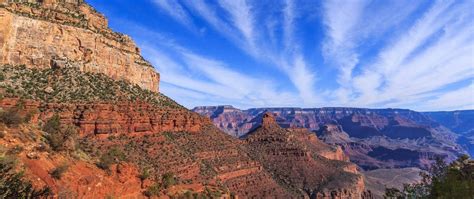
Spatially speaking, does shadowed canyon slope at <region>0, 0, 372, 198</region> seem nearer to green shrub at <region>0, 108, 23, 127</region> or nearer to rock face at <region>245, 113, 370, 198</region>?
green shrub at <region>0, 108, 23, 127</region>

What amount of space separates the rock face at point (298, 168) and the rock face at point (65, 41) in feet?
124

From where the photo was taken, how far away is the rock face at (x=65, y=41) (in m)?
47.6

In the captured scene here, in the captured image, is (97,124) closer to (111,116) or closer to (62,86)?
(111,116)

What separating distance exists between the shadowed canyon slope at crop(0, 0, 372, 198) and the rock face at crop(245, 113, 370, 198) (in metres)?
0.79

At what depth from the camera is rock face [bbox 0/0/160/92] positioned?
47.6m

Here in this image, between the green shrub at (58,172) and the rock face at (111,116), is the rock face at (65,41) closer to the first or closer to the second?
the rock face at (111,116)

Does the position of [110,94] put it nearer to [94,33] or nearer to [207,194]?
[94,33]

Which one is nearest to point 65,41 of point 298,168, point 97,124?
point 97,124

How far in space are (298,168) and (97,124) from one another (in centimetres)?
5539

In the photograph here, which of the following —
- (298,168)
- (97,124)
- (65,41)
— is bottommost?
(298,168)

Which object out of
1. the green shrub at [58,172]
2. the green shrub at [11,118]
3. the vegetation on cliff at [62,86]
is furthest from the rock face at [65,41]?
the green shrub at [58,172]

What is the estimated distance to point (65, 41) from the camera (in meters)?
53.2

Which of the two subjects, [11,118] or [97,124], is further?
[97,124]

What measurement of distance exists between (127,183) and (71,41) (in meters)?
31.5
